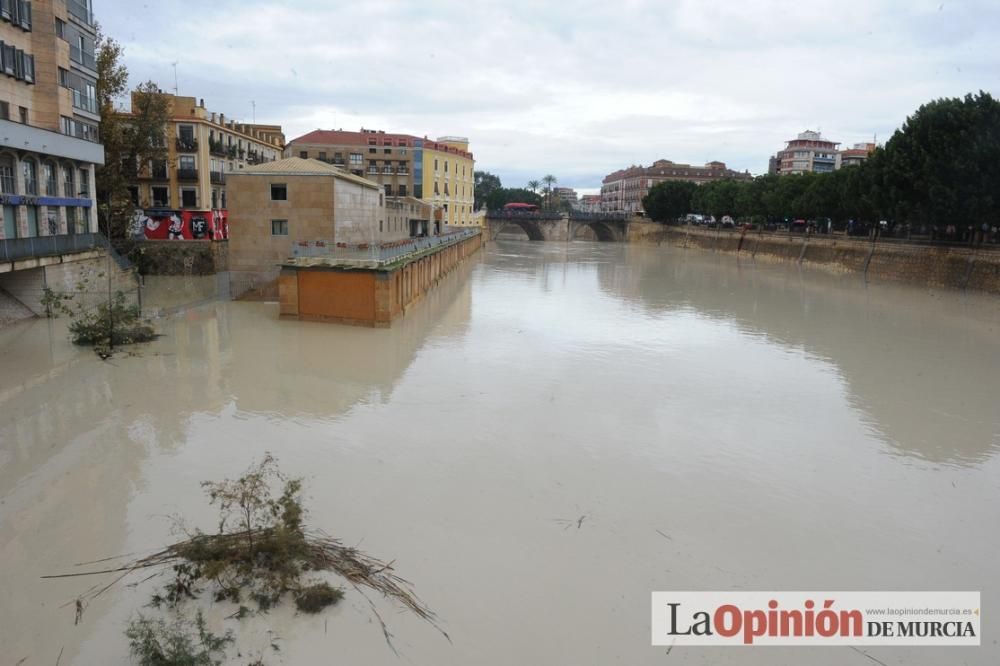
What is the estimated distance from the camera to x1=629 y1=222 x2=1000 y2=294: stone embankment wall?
114 ft

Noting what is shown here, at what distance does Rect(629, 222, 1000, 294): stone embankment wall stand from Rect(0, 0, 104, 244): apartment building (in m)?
39.6

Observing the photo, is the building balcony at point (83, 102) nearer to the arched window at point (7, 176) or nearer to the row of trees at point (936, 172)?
the arched window at point (7, 176)

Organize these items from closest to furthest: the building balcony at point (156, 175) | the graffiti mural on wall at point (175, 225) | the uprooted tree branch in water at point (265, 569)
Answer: the uprooted tree branch in water at point (265, 569), the graffiti mural on wall at point (175, 225), the building balcony at point (156, 175)

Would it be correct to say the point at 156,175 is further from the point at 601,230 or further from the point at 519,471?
the point at 601,230

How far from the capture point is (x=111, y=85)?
34.0 metres

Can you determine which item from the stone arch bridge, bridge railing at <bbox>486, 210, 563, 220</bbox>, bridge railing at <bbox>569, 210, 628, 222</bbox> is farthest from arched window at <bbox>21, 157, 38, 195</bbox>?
bridge railing at <bbox>569, 210, 628, 222</bbox>

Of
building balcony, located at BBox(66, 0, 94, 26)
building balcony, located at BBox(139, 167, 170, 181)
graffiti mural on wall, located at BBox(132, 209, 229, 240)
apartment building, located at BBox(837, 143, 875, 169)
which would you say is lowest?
graffiti mural on wall, located at BBox(132, 209, 229, 240)

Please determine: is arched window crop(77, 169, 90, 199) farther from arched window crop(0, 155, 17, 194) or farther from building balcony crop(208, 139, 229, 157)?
building balcony crop(208, 139, 229, 157)

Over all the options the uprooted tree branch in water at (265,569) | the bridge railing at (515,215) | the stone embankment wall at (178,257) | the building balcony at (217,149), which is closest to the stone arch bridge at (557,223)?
the bridge railing at (515,215)

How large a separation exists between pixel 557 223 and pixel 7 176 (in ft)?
254

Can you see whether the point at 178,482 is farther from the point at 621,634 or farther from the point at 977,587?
the point at 977,587

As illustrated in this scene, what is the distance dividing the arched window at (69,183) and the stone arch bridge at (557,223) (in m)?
67.7

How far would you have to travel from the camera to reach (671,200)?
281 ft

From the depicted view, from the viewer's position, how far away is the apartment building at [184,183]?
124 ft
